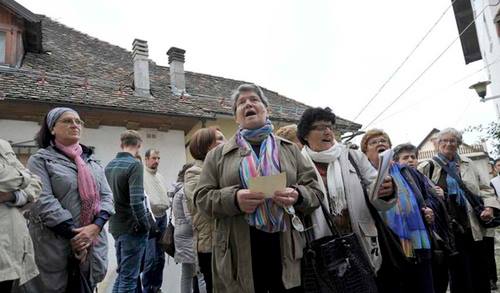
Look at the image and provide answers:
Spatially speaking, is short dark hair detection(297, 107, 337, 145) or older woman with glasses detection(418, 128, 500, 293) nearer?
short dark hair detection(297, 107, 337, 145)

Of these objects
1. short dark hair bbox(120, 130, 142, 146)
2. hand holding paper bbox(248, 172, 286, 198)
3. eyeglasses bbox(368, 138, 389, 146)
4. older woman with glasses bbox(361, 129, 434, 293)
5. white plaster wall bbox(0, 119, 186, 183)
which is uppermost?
white plaster wall bbox(0, 119, 186, 183)

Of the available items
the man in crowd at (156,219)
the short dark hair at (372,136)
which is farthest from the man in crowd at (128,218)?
the short dark hair at (372,136)

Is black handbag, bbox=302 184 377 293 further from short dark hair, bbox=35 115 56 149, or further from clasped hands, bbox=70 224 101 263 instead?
short dark hair, bbox=35 115 56 149

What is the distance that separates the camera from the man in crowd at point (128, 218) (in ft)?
13.3

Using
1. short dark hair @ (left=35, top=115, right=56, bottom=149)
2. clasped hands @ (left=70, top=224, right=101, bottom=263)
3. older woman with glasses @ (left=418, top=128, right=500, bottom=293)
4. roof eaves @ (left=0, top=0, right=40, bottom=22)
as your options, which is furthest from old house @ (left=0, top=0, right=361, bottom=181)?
older woman with glasses @ (left=418, top=128, right=500, bottom=293)

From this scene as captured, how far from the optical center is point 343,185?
9.57 feet

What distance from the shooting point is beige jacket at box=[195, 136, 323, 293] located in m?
2.37

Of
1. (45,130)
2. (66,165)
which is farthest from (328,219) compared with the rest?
(45,130)

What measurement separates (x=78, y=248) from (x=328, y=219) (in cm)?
181

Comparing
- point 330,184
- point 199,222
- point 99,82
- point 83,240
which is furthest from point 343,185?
point 99,82

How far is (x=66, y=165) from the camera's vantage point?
118 inches

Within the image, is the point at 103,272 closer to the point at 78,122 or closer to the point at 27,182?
the point at 27,182

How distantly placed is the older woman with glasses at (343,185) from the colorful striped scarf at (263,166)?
1.25ft

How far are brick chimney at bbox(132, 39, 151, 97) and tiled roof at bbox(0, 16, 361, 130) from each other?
23 centimetres
